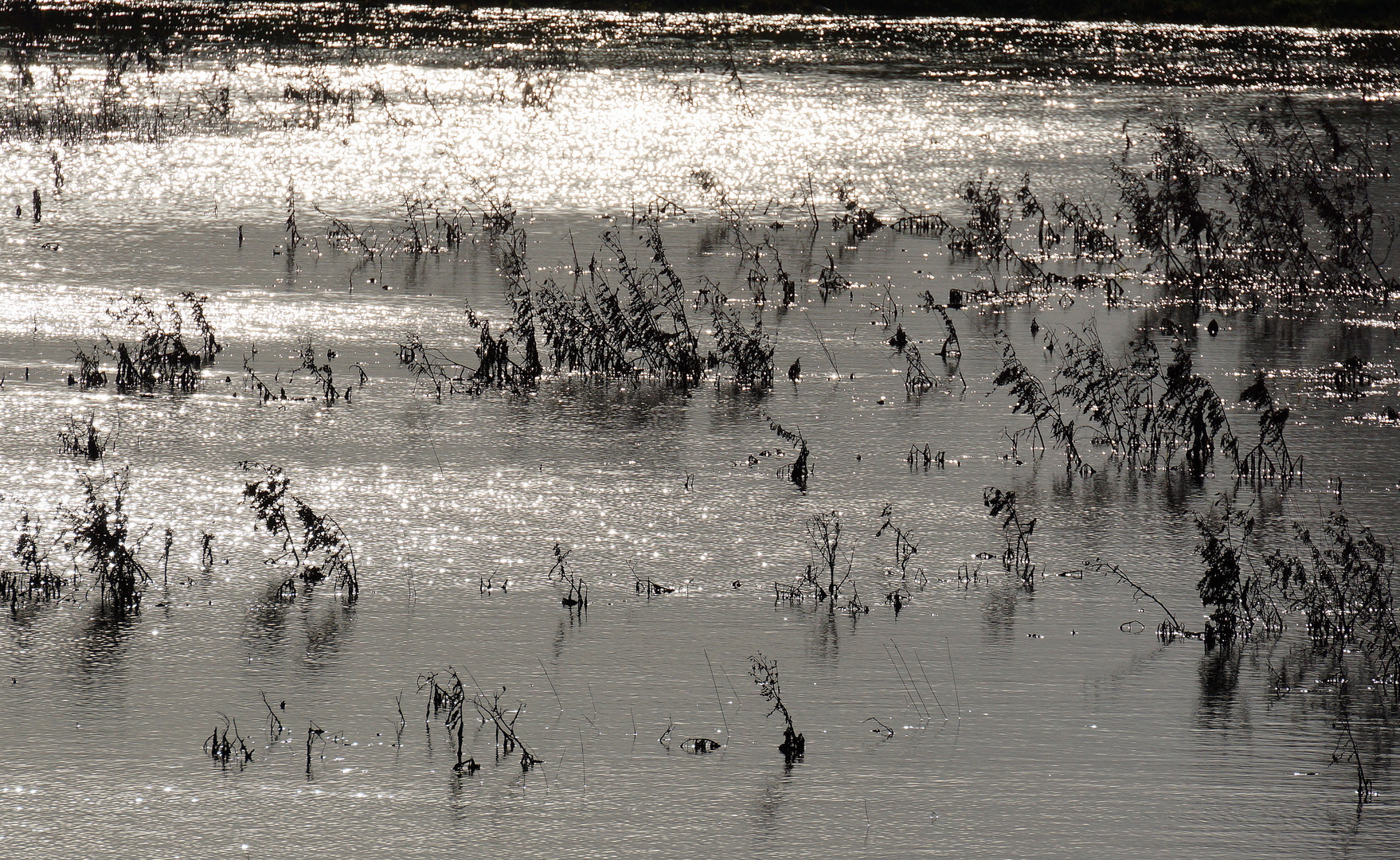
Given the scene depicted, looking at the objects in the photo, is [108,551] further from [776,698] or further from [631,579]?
[776,698]

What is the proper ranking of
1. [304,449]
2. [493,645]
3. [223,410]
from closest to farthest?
1. [493,645]
2. [304,449]
3. [223,410]

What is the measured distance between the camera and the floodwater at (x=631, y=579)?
15.1 ft

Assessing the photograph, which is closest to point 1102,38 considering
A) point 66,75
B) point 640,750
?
point 66,75

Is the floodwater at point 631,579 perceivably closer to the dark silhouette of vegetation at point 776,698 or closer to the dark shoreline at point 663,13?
the dark silhouette of vegetation at point 776,698

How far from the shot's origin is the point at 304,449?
788cm

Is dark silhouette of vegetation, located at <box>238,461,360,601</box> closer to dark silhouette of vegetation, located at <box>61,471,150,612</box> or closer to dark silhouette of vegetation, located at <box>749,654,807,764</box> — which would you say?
dark silhouette of vegetation, located at <box>61,471,150,612</box>

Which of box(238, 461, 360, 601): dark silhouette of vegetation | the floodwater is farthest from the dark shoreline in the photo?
box(238, 461, 360, 601): dark silhouette of vegetation

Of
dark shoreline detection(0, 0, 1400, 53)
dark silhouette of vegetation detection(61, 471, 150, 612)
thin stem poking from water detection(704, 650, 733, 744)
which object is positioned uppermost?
dark shoreline detection(0, 0, 1400, 53)

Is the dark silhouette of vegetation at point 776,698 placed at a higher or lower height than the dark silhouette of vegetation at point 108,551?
lower

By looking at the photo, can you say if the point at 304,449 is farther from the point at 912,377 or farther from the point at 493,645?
the point at 912,377

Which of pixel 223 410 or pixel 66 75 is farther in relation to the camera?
pixel 66 75

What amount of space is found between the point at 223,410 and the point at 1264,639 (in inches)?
197

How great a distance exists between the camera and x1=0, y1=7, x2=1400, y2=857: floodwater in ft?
15.1

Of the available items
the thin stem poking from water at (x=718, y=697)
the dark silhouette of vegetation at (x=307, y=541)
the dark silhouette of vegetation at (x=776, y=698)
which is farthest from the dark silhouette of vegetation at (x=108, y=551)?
the dark silhouette of vegetation at (x=776, y=698)
